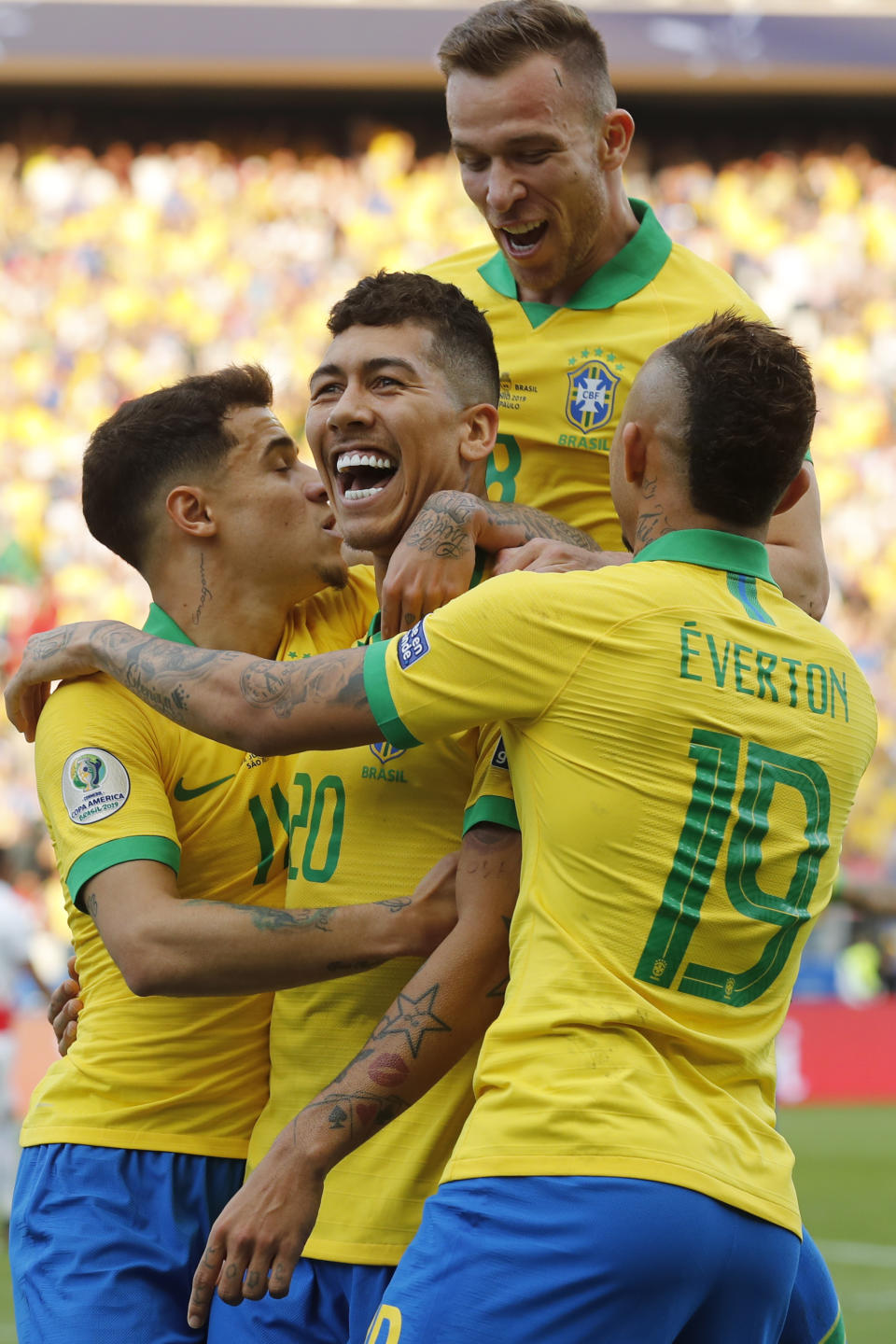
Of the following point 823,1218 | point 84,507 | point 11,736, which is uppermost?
point 84,507

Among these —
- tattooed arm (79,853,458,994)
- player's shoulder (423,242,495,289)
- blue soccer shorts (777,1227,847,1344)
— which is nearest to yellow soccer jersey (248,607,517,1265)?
tattooed arm (79,853,458,994)

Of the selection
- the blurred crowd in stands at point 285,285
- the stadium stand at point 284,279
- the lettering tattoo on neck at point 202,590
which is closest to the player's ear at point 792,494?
the lettering tattoo on neck at point 202,590

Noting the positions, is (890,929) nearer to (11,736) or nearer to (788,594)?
(11,736)

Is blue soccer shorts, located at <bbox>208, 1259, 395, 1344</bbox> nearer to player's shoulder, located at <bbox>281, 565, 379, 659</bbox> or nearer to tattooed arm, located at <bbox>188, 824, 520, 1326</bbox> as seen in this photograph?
tattooed arm, located at <bbox>188, 824, 520, 1326</bbox>

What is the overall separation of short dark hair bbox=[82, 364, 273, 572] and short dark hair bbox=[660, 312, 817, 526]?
1145mm

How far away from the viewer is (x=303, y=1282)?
2.85 metres

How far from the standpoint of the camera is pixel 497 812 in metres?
2.72

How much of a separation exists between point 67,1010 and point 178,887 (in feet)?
1.51

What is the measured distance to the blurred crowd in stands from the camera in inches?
727

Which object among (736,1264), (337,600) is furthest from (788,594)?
(736,1264)

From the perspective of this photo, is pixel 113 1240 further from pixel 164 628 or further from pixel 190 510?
pixel 190 510

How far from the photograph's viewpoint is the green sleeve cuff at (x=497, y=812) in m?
2.72

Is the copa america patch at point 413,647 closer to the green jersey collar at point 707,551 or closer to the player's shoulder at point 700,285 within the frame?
the green jersey collar at point 707,551

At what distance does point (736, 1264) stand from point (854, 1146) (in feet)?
36.2
